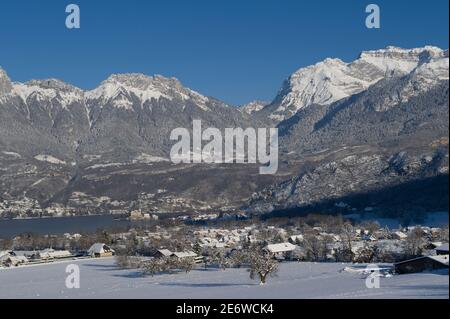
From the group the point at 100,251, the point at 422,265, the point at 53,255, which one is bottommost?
the point at 53,255

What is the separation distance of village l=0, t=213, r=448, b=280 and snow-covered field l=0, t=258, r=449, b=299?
6.96ft

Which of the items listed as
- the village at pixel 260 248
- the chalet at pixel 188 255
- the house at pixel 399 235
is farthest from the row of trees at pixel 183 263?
the house at pixel 399 235

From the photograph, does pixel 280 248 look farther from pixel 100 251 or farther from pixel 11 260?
pixel 11 260

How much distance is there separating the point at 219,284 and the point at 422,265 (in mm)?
11398

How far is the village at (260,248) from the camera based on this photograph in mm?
52812

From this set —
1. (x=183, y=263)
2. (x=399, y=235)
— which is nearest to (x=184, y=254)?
(x=183, y=263)

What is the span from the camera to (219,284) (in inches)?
1640

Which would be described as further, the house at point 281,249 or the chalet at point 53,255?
the chalet at point 53,255

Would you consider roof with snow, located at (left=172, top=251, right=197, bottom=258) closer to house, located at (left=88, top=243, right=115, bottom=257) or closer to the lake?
house, located at (left=88, top=243, right=115, bottom=257)

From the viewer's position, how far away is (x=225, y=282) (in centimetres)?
4275

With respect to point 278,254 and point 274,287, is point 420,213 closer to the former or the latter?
point 278,254

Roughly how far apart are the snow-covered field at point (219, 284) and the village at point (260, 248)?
2.12 meters

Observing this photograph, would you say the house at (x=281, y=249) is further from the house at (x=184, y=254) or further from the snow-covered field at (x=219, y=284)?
the snow-covered field at (x=219, y=284)

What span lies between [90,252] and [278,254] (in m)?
21.8
